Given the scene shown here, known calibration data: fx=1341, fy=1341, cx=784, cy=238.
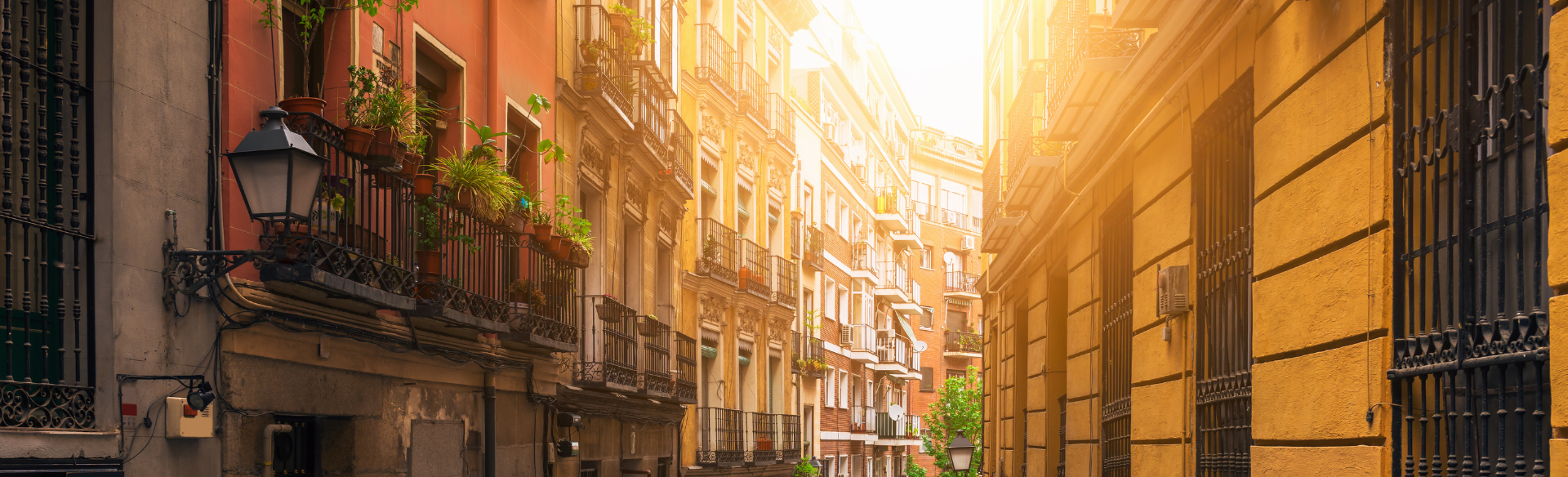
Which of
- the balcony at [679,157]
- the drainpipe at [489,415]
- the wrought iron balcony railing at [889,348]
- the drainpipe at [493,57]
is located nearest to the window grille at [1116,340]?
the drainpipe at [489,415]

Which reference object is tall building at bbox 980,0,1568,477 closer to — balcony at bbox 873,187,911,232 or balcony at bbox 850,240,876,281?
balcony at bbox 850,240,876,281

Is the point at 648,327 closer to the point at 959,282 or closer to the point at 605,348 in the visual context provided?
the point at 605,348

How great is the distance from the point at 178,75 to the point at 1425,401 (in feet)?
19.9

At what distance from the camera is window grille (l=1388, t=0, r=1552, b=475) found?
4031 millimetres

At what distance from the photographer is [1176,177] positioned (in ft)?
27.0

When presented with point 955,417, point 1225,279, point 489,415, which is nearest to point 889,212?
point 955,417

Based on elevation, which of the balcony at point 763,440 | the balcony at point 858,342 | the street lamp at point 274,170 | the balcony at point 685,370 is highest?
the street lamp at point 274,170

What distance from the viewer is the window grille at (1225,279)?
22.9 feet

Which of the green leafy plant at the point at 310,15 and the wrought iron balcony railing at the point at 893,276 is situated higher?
the green leafy plant at the point at 310,15

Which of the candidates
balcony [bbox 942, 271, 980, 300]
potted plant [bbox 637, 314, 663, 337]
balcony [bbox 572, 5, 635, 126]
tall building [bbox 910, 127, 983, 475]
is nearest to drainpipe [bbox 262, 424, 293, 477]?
balcony [bbox 572, 5, 635, 126]

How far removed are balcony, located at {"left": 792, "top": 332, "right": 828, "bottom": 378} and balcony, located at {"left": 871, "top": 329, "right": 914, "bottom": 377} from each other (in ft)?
25.2

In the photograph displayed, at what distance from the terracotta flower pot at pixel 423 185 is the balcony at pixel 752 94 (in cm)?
1623

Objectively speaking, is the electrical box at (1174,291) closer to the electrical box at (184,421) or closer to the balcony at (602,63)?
the electrical box at (184,421)

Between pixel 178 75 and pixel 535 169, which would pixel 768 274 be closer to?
pixel 535 169
